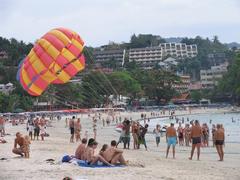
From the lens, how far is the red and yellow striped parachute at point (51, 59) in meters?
25.2

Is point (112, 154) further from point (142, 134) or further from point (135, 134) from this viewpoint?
point (135, 134)

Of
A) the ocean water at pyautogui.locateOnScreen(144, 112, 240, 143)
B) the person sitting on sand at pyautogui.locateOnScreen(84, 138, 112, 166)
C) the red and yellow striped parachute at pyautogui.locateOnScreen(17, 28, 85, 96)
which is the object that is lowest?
the person sitting on sand at pyautogui.locateOnScreen(84, 138, 112, 166)

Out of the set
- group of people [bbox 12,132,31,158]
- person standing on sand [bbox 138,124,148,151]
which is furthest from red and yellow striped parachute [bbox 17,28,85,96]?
group of people [bbox 12,132,31,158]

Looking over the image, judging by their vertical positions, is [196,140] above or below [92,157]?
above

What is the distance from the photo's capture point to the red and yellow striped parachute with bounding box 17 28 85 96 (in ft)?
82.5

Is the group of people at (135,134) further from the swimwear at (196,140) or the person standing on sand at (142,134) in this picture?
the swimwear at (196,140)

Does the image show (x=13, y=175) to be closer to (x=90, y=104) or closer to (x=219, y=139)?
(x=219, y=139)

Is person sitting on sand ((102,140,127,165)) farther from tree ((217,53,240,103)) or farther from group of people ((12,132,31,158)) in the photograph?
tree ((217,53,240,103))

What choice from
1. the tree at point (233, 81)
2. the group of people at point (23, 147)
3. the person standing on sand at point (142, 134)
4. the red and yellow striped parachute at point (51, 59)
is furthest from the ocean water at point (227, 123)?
→ the tree at point (233, 81)

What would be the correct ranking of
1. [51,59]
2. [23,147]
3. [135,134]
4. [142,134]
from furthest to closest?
[51,59]
[135,134]
[142,134]
[23,147]

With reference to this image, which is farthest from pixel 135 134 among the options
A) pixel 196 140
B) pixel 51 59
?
pixel 51 59

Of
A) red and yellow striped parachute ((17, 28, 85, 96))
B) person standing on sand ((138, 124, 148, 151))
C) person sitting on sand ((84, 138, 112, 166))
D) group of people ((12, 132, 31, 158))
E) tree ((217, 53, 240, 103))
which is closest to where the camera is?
person sitting on sand ((84, 138, 112, 166))

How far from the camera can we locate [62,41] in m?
25.5

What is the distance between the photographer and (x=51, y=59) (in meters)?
25.2
